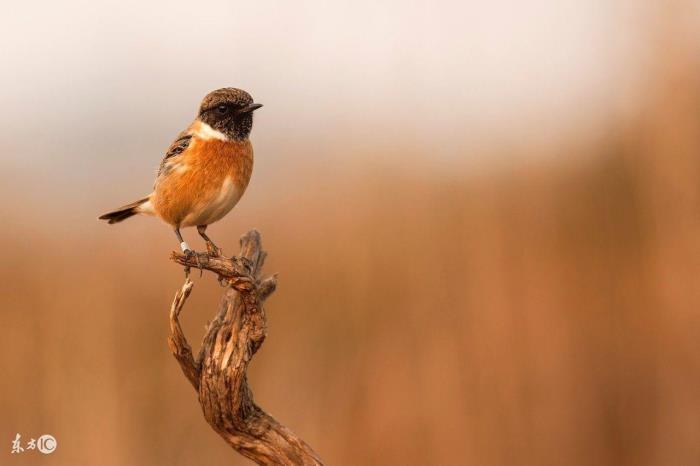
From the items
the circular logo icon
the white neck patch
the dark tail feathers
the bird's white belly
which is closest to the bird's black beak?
the white neck patch

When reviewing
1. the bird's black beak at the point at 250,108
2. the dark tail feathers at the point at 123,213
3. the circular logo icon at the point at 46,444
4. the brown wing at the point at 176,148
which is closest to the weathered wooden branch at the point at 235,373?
the bird's black beak at the point at 250,108

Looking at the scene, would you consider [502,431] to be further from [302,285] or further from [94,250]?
[94,250]

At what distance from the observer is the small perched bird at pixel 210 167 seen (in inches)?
182

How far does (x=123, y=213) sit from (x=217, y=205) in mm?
1038

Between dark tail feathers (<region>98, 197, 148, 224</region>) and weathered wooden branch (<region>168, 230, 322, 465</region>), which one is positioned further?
dark tail feathers (<region>98, 197, 148, 224</region>)

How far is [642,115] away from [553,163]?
107 cm

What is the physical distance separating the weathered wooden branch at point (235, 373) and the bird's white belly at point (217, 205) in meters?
0.63

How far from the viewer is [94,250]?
742 centimetres

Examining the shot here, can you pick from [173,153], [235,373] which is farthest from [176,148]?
[235,373]

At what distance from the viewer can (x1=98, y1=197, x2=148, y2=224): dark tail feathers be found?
520 cm

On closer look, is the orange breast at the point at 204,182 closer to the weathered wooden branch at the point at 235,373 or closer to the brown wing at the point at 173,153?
the brown wing at the point at 173,153

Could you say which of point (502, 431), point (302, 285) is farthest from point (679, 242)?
point (302, 285)

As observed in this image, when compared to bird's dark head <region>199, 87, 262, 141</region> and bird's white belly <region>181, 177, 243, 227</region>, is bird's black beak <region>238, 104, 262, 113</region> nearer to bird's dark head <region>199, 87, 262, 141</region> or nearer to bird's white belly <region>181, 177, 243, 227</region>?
bird's dark head <region>199, 87, 262, 141</region>

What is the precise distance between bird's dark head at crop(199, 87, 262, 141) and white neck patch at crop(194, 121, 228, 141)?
0.06 feet
